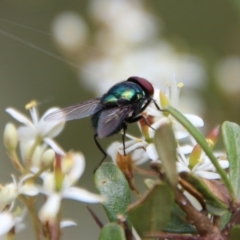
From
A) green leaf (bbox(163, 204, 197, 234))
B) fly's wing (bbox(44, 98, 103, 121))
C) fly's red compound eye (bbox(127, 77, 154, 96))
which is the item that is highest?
fly's red compound eye (bbox(127, 77, 154, 96))

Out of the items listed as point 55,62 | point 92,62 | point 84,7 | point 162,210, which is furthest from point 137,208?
point 55,62

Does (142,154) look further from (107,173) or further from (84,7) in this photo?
(84,7)

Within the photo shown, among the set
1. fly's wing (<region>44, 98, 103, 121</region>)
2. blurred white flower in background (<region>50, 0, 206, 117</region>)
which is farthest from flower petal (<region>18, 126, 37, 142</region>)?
blurred white flower in background (<region>50, 0, 206, 117</region>)

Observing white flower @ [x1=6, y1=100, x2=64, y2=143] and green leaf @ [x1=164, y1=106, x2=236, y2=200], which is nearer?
green leaf @ [x1=164, y1=106, x2=236, y2=200]

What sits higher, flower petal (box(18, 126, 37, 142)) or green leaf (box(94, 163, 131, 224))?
flower petal (box(18, 126, 37, 142))

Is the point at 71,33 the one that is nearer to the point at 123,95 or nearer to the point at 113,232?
the point at 123,95

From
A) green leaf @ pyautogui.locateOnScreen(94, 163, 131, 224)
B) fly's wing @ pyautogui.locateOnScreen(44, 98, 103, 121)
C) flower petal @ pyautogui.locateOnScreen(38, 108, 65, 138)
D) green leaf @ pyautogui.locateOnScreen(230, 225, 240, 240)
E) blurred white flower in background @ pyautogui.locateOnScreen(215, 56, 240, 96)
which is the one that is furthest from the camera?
blurred white flower in background @ pyautogui.locateOnScreen(215, 56, 240, 96)

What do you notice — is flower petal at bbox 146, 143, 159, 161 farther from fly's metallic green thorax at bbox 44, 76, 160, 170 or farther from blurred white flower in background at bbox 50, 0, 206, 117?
blurred white flower in background at bbox 50, 0, 206, 117

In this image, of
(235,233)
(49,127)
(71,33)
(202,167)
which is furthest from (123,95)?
(71,33)
